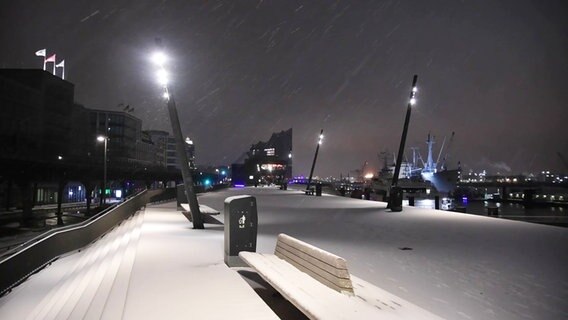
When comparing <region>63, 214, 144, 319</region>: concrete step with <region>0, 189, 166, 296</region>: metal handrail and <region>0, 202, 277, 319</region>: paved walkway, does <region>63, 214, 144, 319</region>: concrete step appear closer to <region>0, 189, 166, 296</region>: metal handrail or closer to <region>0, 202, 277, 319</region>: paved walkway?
<region>0, 202, 277, 319</region>: paved walkway

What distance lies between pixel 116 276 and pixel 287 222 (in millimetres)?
11390

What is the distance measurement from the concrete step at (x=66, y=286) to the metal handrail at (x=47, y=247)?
550 millimetres

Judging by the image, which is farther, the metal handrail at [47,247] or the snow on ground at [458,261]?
the metal handrail at [47,247]

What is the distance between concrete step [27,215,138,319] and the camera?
23.2 feet

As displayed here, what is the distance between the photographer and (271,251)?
10.6m

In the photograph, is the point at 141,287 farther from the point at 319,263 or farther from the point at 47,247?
the point at 47,247

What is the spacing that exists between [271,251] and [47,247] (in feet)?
16.8

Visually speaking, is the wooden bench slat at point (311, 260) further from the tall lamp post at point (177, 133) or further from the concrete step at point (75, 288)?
the tall lamp post at point (177, 133)

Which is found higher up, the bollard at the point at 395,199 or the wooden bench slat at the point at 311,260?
the bollard at the point at 395,199

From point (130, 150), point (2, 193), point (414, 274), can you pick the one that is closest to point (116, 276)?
point (414, 274)

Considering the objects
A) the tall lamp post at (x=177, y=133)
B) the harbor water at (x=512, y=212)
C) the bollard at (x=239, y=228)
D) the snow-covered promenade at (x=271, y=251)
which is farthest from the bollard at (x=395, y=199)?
the bollard at (x=239, y=228)

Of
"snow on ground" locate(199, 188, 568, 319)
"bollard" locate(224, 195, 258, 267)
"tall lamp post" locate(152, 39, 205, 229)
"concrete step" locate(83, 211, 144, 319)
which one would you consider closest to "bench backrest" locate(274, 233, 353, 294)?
"bollard" locate(224, 195, 258, 267)

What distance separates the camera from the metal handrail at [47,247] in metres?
8.20

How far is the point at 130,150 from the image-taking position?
14788cm
